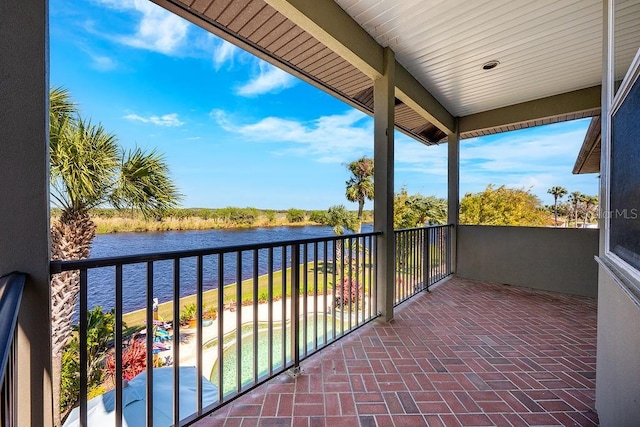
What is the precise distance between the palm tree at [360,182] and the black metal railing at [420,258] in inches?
341

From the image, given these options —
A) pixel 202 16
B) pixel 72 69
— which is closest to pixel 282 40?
pixel 202 16

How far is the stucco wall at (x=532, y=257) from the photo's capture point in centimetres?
385

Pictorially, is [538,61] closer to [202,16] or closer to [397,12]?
[397,12]

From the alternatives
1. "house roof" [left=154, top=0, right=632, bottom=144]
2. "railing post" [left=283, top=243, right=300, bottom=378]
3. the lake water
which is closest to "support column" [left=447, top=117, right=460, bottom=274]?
"house roof" [left=154, top=0, right=632, bottom=144]

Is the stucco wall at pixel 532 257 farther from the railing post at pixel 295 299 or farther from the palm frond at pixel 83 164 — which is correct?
the palm frond at pixel 83 164

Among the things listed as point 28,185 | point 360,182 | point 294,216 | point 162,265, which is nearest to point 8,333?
point 28,185

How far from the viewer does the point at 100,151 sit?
314 centimetres

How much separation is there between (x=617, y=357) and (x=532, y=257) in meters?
3.71

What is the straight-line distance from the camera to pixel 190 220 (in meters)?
4.27

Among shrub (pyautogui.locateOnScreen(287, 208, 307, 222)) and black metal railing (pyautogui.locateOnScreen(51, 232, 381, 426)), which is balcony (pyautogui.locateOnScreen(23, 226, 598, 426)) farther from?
shrub (pyautogui.locateOnScreen(287, 208, 307, 222))

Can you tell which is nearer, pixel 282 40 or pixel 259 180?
pixel 282 40

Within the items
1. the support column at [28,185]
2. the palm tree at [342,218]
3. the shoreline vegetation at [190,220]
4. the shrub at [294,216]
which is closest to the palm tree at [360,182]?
the palm tree at [342,218]

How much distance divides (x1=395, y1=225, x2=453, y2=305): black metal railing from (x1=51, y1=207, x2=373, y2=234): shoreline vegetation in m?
0.65

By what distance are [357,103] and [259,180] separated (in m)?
11.7
